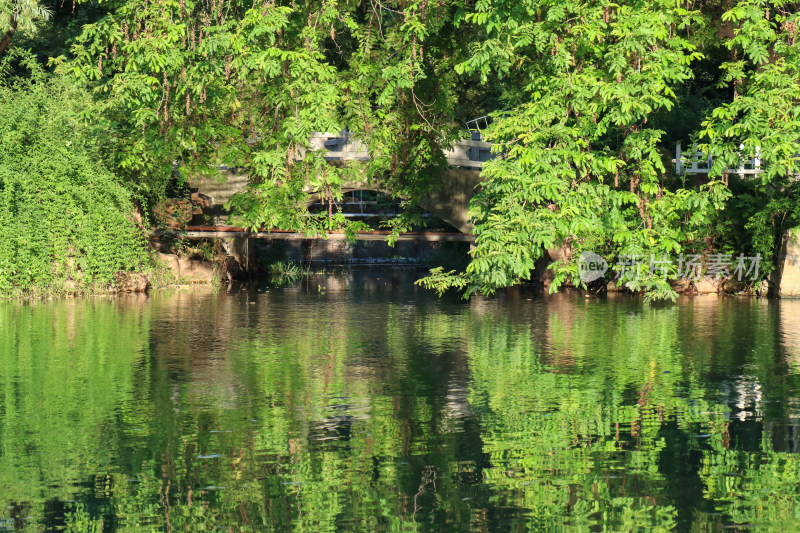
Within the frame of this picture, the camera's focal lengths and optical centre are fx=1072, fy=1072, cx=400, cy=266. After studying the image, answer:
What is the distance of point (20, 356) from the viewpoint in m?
16.9

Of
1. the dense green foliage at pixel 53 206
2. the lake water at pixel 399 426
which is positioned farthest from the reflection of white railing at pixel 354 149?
the lake water at pixel 399 426

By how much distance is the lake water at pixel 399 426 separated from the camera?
8.42m

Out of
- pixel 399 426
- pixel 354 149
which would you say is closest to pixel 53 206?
pixel 354 149

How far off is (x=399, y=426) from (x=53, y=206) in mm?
18889

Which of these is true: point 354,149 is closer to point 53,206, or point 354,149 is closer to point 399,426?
point 53,206

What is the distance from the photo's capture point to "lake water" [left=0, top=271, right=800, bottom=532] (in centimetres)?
842

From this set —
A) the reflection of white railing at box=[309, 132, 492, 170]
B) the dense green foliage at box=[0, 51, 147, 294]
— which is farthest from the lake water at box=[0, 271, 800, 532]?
the reflection of white railing at box=[309, 132, 492, 170]

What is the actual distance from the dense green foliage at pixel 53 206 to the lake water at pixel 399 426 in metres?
5.77

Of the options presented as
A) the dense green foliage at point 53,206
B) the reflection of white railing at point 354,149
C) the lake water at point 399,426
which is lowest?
the lake water at point 399,426

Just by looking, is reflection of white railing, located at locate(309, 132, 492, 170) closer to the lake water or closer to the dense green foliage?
the dense green foliage

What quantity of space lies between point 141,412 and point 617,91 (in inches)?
378

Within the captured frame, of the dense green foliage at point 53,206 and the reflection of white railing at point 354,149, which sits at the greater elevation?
the reflection of white railing at point 354,149

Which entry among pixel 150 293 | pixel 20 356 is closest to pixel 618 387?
pixel 20 356

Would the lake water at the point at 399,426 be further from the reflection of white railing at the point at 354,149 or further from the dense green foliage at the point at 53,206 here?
the reflection of white railing at the point at 354,149
